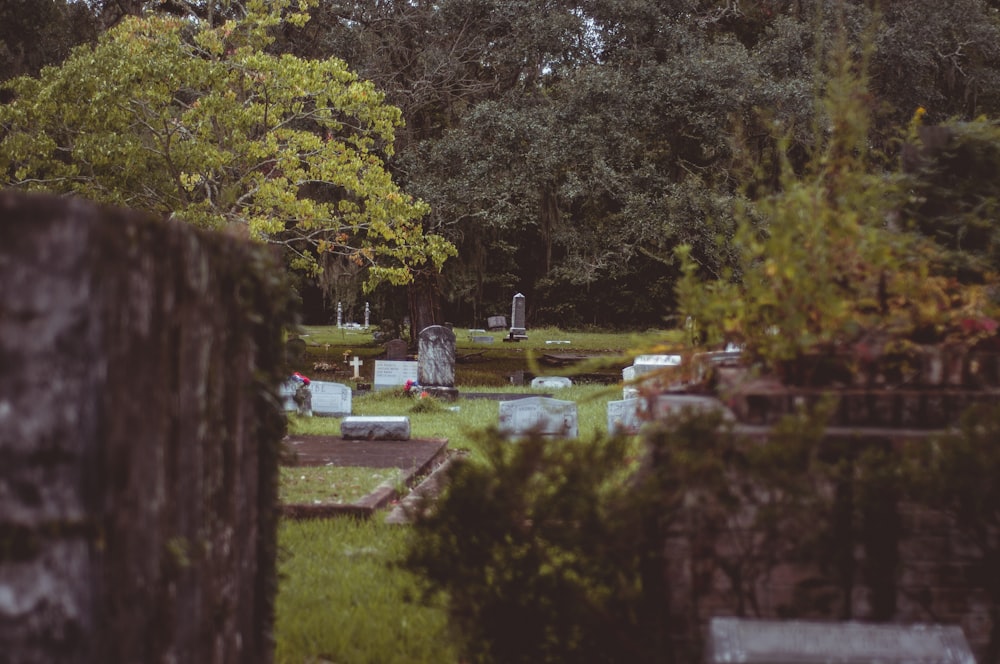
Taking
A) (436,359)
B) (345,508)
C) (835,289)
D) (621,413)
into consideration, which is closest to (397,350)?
(436,359)

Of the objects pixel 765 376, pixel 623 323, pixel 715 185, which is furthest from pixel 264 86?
pixel 623 323

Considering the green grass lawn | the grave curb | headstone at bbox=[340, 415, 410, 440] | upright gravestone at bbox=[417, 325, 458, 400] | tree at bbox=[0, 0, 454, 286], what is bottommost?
the green grass lawn

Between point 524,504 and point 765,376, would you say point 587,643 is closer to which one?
point 524,504

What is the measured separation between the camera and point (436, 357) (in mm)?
15648

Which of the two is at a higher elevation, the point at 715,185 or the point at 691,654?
the point at 715,185

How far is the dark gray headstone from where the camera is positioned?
1565 cm

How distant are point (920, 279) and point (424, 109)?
18.8 metres

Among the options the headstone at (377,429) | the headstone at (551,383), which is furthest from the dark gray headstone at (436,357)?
the headstone at (377,429)

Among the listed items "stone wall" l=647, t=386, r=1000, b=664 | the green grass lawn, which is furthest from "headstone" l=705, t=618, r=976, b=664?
the green grass lawn

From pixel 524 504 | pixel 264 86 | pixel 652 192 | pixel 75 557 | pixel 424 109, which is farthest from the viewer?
pixel 424 109

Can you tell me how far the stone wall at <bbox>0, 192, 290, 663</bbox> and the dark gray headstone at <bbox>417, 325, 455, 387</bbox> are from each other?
13.2 m

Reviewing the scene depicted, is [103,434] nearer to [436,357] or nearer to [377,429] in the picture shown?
[377,429]

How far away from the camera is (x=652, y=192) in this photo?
18.4 metres

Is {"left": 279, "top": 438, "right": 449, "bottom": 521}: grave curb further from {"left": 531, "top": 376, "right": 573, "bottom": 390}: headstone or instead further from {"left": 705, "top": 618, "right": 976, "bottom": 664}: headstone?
{"left": 531, "top": 376, "right": 573, "bottom": 390}: headstone
